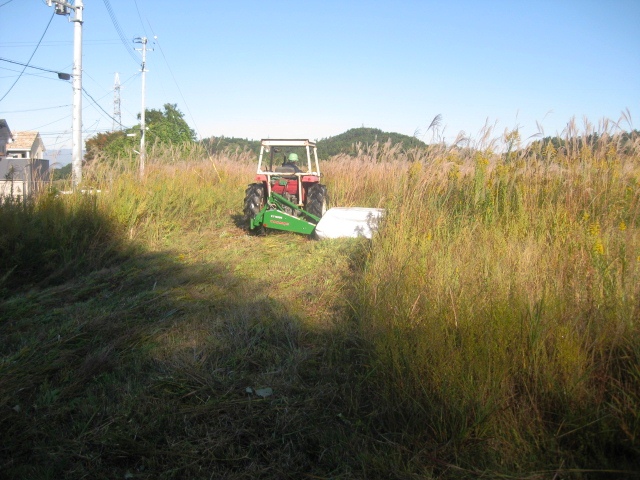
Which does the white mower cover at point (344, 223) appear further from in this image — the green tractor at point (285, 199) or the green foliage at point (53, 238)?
the green foliage at point (53, 238)

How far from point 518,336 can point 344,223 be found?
4.89m

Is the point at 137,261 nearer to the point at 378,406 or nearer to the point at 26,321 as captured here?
the point at 26,321

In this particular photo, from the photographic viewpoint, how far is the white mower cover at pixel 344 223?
7.35 meters

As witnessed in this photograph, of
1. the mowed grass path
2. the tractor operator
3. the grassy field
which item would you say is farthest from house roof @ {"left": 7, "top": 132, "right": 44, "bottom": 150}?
the mowed grass path

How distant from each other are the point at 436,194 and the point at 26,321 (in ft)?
13.6

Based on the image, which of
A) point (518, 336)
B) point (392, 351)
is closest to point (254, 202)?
point (392, 351)

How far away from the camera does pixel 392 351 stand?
3.01 m

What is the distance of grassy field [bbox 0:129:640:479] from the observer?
8.31ft

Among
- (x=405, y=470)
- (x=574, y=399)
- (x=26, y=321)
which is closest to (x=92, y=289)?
(x=26, y=321)

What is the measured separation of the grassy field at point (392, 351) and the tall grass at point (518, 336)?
0.01m

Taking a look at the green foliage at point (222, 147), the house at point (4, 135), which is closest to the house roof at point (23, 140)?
the house at point (4, 135)

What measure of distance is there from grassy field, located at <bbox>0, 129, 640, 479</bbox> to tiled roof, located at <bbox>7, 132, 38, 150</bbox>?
104 feet

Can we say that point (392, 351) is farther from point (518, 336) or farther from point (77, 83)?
point (77, 83)

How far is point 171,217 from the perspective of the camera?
9.73 meters
